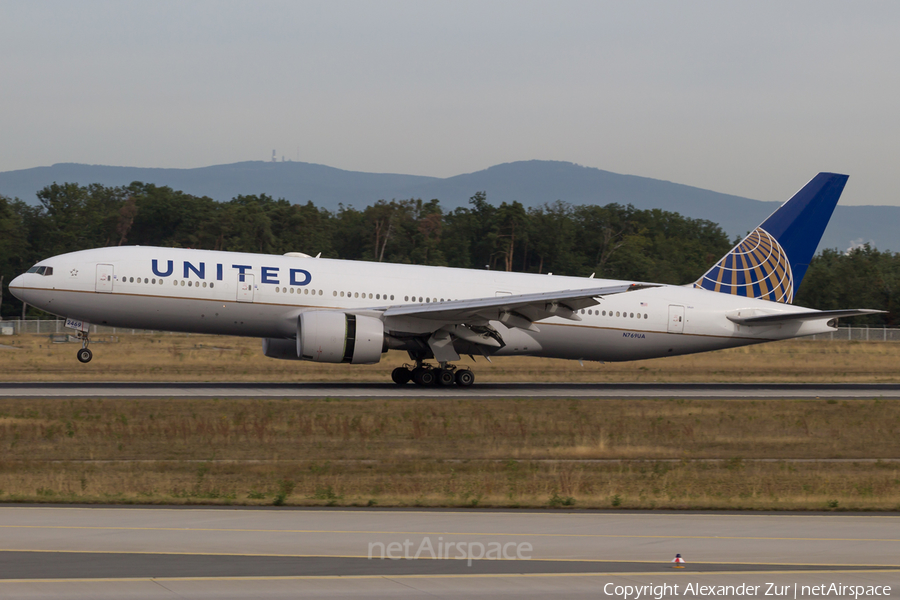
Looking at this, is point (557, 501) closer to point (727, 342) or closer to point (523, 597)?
point (523, 597)

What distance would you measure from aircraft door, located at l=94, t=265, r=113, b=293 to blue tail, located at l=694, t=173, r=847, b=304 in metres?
20.7

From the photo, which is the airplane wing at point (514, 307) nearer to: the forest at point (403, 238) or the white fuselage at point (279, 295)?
the white fuselage at point (279, 295)

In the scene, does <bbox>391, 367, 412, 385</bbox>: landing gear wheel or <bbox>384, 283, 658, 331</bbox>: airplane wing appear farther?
<bbox>391, 367, 412, 385</bbox>: landing gear wheel

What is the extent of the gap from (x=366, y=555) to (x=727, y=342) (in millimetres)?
24845

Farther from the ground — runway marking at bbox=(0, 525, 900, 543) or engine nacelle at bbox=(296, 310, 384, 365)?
engine nacelle at bbox=(296, 310, 384, 365)

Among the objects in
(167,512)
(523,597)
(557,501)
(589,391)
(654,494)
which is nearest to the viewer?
(523,597)

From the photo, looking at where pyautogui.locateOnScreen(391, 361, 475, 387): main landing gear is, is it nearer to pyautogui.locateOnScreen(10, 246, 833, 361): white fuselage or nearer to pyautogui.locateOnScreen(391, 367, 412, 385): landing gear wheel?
pyautogui.locateOnScreen(391, 367, 412, 385): landing gear wheel

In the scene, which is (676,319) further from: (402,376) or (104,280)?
(104,280)

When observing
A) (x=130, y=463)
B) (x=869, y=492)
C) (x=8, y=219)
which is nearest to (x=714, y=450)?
(x=869, y=492)

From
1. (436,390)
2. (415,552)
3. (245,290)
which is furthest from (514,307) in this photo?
(415,552)

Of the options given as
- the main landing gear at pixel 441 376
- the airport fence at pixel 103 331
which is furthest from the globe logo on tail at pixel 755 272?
the airport fence at pixel 103 331

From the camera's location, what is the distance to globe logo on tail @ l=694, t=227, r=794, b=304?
34250 millimetres

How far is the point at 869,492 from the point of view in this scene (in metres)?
15.4

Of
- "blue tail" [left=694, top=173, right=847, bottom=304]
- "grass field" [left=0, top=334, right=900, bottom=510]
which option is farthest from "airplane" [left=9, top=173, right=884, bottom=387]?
"grass field" [left=0, top=334, right=900, bottom=510]
